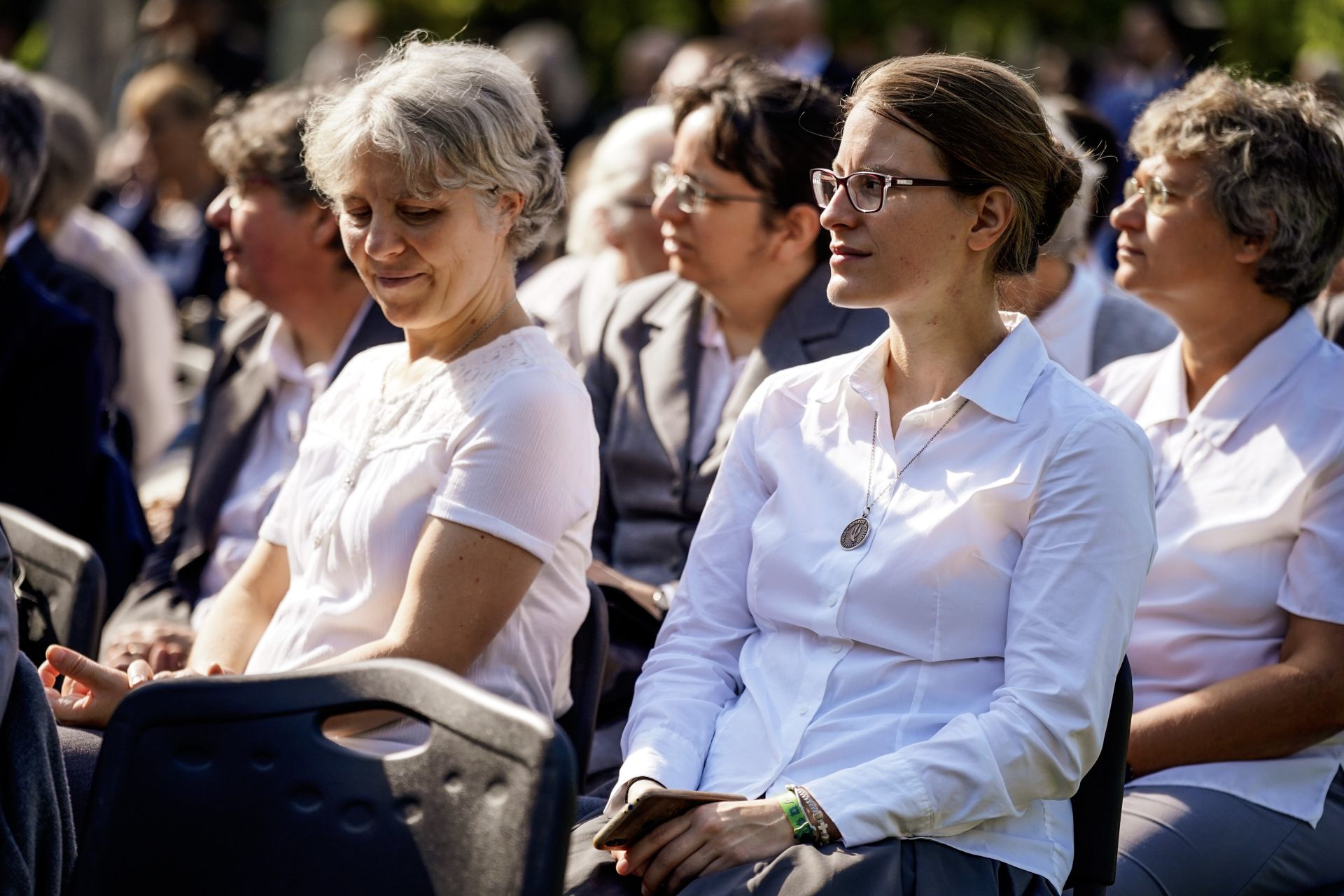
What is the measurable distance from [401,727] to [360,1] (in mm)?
15044

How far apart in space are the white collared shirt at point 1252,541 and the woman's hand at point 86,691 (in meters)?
1.84

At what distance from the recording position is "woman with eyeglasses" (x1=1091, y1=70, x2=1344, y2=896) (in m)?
2.68

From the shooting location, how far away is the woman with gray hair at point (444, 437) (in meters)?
2.44

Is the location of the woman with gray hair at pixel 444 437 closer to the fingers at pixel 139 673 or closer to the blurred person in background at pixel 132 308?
the fingers at pixel 139 673

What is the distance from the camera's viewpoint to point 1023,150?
237cm

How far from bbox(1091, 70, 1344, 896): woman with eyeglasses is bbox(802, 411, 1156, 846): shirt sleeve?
0.55 meters

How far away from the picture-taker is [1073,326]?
13.1ft

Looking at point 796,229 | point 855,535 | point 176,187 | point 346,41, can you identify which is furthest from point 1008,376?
point 346,41

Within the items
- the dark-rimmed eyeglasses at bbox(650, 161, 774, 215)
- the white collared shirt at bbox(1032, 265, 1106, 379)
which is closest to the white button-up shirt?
the dark-rimmed eyeglasses at bbox(650, 161, 774, 215)

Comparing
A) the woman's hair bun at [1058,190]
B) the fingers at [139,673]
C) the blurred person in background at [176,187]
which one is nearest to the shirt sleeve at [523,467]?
the fingers at [139,673]

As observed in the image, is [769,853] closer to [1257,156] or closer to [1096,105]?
[1257,156]

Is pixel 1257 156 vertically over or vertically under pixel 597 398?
over

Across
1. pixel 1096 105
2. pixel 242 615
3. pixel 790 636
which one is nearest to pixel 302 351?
pixel 242 615

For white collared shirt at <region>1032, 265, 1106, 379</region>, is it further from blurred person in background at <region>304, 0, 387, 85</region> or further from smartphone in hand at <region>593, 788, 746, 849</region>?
blurred person in background at <region>304, 0, 387, 85</region>
